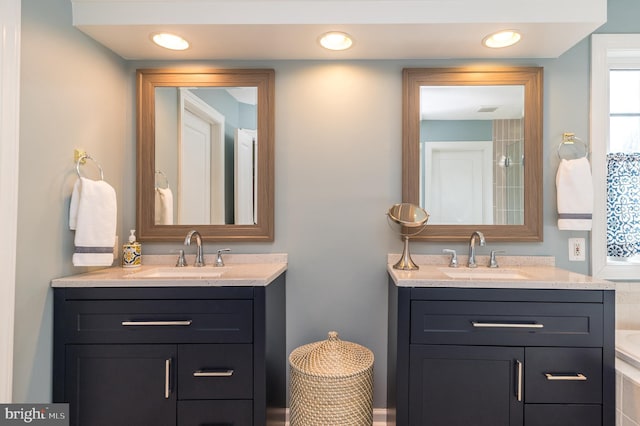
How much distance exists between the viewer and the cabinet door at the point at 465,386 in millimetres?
1479

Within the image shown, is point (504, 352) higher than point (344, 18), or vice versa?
point (344, 18)

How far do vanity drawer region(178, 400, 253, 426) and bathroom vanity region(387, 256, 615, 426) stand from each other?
2.11 feet

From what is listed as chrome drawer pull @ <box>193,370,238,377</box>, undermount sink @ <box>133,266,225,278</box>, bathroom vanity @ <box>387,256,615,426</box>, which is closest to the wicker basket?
bathroom vanity @ <box>387,256,615,426</box>

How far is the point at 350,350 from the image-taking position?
5.83 ft

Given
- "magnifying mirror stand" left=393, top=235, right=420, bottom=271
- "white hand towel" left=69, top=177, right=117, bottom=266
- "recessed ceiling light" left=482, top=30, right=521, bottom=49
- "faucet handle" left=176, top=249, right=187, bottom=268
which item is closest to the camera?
"white hand towel" left=69, top=177, right=117, bottom=266

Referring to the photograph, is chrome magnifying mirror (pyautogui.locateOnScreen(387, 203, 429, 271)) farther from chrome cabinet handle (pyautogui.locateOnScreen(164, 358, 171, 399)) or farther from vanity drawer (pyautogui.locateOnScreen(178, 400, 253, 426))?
chrome cabinet handle (pyautogui.locateOnScreen(164, 358, 171, 399))

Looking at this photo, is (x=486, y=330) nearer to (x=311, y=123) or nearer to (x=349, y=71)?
(x=311, y=123)

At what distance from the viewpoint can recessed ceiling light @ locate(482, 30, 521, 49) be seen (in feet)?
5.61

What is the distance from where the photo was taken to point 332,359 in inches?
66.4

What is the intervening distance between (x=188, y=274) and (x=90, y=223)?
1.69 ft

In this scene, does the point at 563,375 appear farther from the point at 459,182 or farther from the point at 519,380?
the point at 459,182

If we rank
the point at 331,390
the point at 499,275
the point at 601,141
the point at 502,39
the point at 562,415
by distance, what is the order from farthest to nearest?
the point at 601,141, the point at 499,275, the point at 502,39, the point at 331,390, the point at 562,415

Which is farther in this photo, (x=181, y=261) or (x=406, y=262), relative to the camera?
(x=181, y=261)

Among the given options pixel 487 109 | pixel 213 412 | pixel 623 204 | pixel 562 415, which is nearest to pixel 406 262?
pixel 562 415
